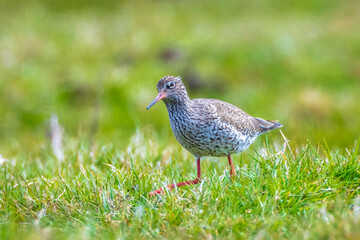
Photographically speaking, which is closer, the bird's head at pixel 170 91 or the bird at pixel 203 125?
the bird at pixel 203 125

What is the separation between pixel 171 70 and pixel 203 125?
682 centimetres

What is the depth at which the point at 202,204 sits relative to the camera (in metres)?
4.22

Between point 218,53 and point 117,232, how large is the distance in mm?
9286

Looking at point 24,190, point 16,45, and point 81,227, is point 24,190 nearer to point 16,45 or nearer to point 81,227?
point 81,227

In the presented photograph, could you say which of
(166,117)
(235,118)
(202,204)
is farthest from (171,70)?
(202,204)

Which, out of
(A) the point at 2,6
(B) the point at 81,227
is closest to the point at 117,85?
(B) the point at 81,227

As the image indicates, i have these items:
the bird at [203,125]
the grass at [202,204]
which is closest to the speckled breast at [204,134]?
the bird at [203,125]

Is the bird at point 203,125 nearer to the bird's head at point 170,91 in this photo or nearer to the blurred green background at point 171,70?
the bird's head at point 170,91

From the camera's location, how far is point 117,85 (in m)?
11.0

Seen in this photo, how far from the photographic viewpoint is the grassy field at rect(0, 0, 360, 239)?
13.5 feet

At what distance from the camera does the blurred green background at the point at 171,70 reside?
10531mm

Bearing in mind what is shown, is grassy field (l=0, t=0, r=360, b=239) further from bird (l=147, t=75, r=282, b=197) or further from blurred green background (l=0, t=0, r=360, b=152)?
bird (l=147, t=75, r=282, b=197)

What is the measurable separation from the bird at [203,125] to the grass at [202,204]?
29cm

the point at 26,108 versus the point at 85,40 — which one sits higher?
the point at 85,40
